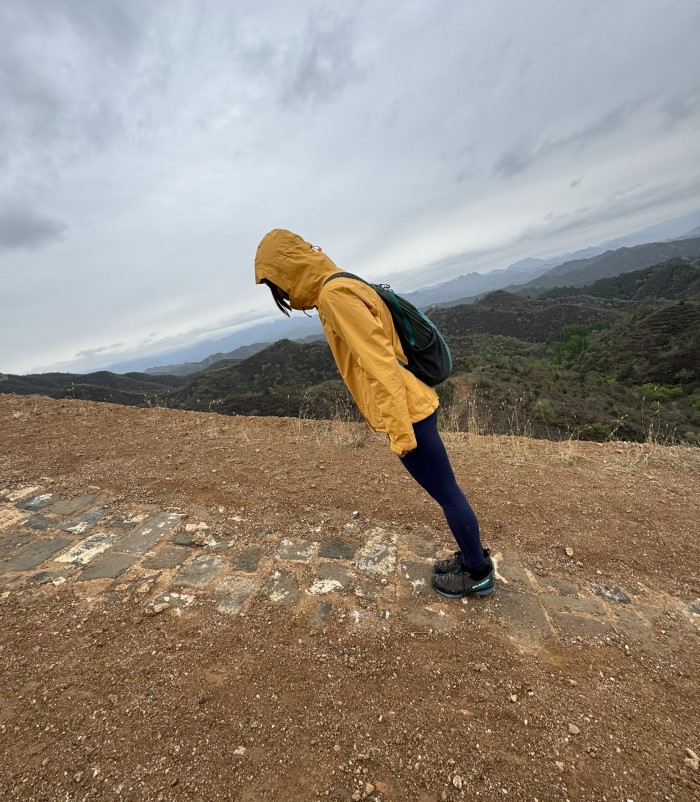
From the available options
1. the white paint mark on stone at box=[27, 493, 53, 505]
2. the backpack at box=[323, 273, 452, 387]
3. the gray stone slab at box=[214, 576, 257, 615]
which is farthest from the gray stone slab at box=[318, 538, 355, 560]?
the white paint mark on stone at box=[27, 493, 53, 505]

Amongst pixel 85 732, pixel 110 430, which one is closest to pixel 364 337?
pixel 85 732

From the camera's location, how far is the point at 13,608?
6.68 ft

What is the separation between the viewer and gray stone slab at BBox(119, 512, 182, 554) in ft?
8.42

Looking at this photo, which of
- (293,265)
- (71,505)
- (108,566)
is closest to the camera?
(293,265)

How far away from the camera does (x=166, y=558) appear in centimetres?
246

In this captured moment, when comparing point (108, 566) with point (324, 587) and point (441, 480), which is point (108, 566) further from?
point (441, 480)

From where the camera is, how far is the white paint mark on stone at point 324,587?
2131 millimetres

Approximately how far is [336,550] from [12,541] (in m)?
2.20

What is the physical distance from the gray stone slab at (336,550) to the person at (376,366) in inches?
25.5

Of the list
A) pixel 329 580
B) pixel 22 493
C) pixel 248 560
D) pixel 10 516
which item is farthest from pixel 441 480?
pixel 22 493

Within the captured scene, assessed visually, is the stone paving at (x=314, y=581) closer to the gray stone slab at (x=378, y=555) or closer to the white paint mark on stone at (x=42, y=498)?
the gray stone slab at (x=378, y=555)

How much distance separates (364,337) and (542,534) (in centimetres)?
196

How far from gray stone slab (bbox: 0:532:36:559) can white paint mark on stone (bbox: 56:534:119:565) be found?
380 millimetres

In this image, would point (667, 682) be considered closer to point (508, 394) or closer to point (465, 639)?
point (465, 639)
